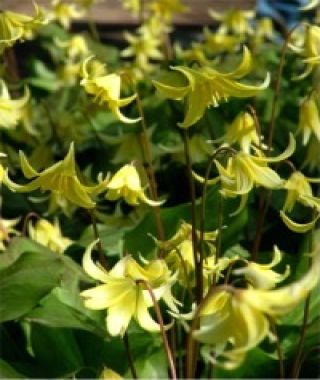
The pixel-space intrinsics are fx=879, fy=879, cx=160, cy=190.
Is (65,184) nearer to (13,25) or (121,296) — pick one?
(121,296)

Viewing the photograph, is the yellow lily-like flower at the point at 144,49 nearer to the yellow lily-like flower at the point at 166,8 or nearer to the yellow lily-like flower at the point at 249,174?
the yellow lily-like flower at the point at 166,8

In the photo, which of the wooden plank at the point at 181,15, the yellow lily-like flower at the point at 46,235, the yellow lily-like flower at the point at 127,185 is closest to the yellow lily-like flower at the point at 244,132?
the yellow lily-like flower at the point at 127,185

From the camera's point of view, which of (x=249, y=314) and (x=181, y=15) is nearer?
(x=249, y=314)

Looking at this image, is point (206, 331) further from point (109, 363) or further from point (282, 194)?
point (282, 194)

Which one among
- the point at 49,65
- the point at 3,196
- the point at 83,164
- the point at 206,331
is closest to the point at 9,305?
the point at 206,331

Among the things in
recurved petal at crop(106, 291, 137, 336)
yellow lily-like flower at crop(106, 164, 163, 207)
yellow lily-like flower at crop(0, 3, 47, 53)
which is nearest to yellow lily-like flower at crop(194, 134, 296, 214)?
yellow lily-like flower at crop(106, 164, 163, 207)

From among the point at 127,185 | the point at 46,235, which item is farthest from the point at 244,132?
the point at 46,235
